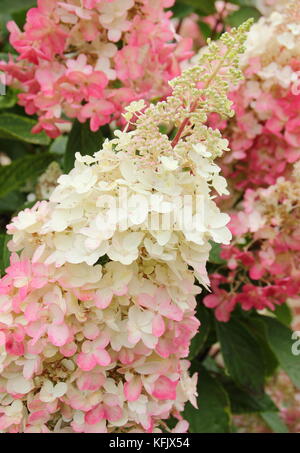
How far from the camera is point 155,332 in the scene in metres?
0.82

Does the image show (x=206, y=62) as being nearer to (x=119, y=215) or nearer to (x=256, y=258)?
(x=119, y=215)

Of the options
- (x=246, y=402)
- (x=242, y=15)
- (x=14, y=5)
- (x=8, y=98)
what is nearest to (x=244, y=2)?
(x=242, y=15)

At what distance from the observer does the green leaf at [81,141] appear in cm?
125

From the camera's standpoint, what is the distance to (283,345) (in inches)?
55.2

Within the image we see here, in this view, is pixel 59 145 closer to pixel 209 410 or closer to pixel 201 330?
pixel 201 330

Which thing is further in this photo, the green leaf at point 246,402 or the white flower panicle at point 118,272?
the green leaf at point 246,402

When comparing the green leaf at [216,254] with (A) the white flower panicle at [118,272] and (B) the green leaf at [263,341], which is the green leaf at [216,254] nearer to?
(B) the green leaf at [263,341]

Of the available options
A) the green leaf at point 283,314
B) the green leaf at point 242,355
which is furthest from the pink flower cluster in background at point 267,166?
the green leaf at point 283,314

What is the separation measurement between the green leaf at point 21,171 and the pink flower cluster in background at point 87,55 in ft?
0.54

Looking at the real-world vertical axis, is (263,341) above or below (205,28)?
below

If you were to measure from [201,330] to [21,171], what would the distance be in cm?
43

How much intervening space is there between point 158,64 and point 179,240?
0.50 metres

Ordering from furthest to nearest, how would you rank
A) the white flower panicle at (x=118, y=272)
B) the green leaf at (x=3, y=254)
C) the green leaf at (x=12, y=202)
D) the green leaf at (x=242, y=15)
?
the green leaf at (x=242, y=15)
the green leaf at (x=12, y=202)
the green leaf at (x=3, y=254)
the white flower panicle at (x=118, y=272)

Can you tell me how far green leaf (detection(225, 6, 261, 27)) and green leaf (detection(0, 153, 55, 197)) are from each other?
0.56 m
